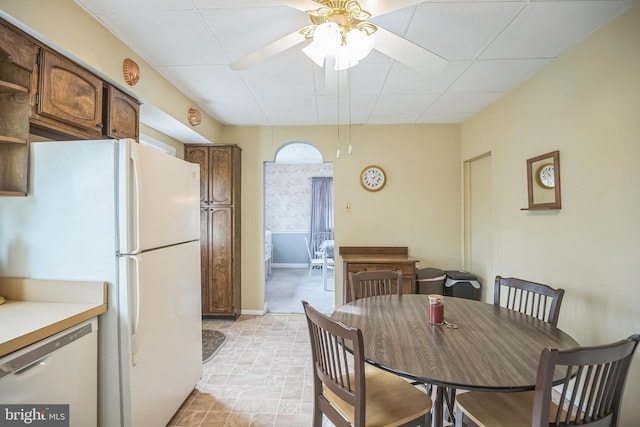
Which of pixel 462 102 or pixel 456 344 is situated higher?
pixel 462 102

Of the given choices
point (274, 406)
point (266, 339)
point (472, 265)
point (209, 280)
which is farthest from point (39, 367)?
point (472, 265)

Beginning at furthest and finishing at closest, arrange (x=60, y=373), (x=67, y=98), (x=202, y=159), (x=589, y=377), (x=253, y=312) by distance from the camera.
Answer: (x=253, y=312) → (x=202, y=159) → (x=67, y=98) → (x=60, y=373) → (x=589, y=377)

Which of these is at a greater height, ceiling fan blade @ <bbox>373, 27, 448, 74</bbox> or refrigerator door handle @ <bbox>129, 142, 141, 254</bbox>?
ceiling fan blade @ <bbox>373, 27, 448, 74</bbox>

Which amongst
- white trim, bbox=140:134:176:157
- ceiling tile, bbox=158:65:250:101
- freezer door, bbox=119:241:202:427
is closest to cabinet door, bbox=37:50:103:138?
ceiling tile, bbox=158:65:250:101

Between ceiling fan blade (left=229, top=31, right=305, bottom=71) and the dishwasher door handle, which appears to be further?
ceiling fan blade (left=229, top=31, right=305, bottom=71)

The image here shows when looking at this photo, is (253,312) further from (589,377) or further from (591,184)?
(591,184)

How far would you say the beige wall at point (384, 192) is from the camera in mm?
3955

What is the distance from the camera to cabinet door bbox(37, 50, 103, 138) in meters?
1.57

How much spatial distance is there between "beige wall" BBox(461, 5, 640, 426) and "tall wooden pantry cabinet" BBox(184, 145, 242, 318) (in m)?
3.08

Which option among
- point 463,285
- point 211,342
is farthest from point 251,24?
point 463,285

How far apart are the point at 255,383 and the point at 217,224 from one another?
1.92 meters

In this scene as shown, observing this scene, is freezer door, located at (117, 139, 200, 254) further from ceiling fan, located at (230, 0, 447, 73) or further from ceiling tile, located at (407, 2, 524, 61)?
ceiling tile, located at (407, 2, 524, 61)

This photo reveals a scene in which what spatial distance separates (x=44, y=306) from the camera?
1.52 metres

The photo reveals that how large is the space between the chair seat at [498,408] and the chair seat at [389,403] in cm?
18
